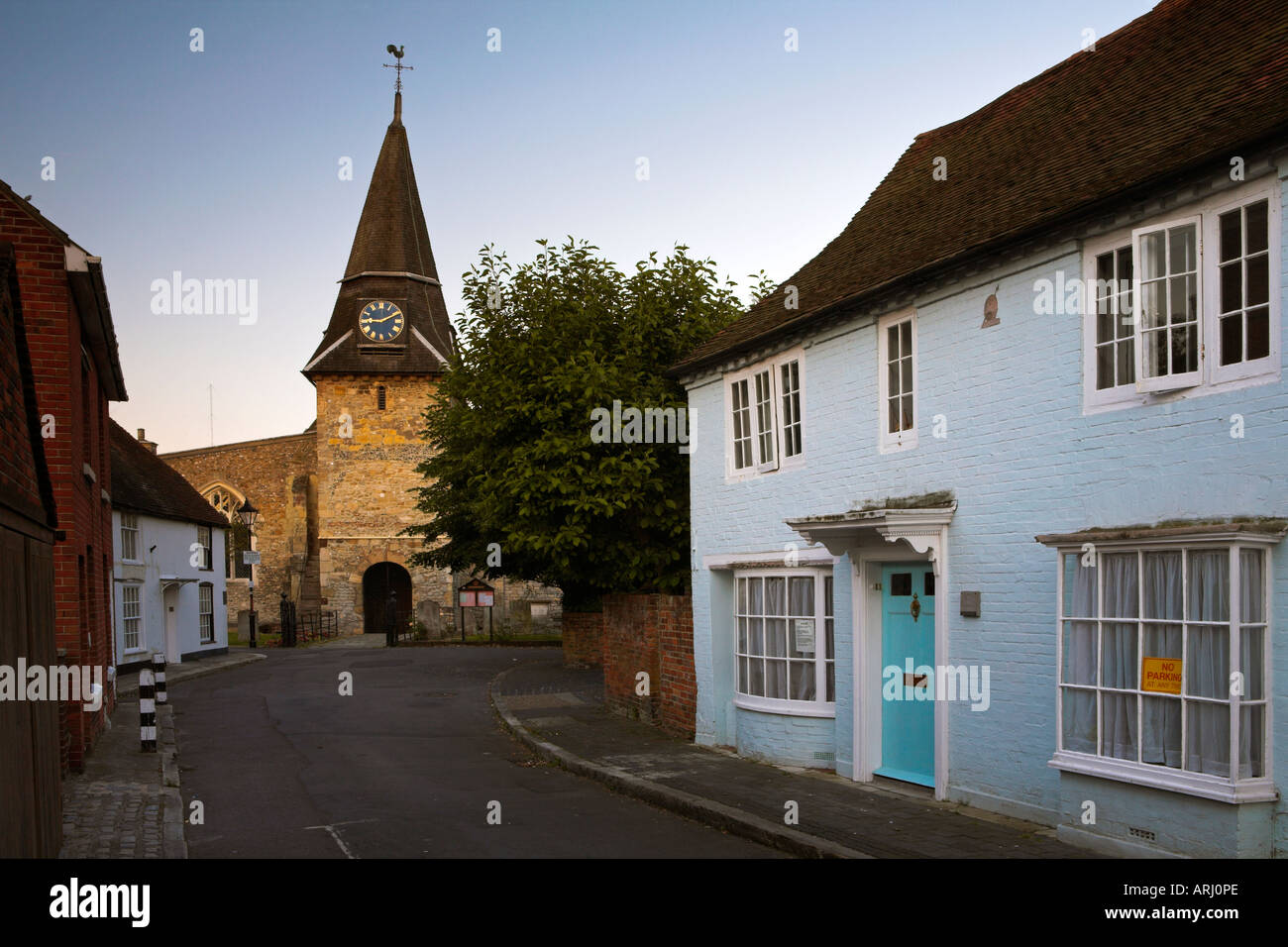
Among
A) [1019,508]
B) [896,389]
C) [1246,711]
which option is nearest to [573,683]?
[896,389]

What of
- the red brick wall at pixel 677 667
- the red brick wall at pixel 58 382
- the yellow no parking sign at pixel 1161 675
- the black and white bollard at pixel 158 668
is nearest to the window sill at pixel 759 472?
the red brick wall at pixel 677 667

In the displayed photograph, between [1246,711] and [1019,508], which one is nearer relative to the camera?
[1246,711]

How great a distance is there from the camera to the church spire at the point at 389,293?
44.4 m

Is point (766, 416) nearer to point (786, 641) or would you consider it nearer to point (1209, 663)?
point (786, 641)

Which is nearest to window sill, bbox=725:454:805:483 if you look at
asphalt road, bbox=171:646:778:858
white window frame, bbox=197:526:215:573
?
asphalt road, bbox=171:646:778:858

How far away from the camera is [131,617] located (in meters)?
27.0

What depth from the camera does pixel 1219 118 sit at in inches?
308

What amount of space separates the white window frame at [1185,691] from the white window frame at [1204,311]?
41.5 inches

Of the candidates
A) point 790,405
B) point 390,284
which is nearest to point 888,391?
point 790,405

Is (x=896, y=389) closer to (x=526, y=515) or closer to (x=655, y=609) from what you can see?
(x=655, y=609)

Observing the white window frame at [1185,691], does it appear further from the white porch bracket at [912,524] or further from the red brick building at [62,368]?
the red brick building at [62,368]

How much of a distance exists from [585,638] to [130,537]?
11633 millimetres

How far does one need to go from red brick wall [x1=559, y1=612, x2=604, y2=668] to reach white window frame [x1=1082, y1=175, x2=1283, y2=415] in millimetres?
18420
